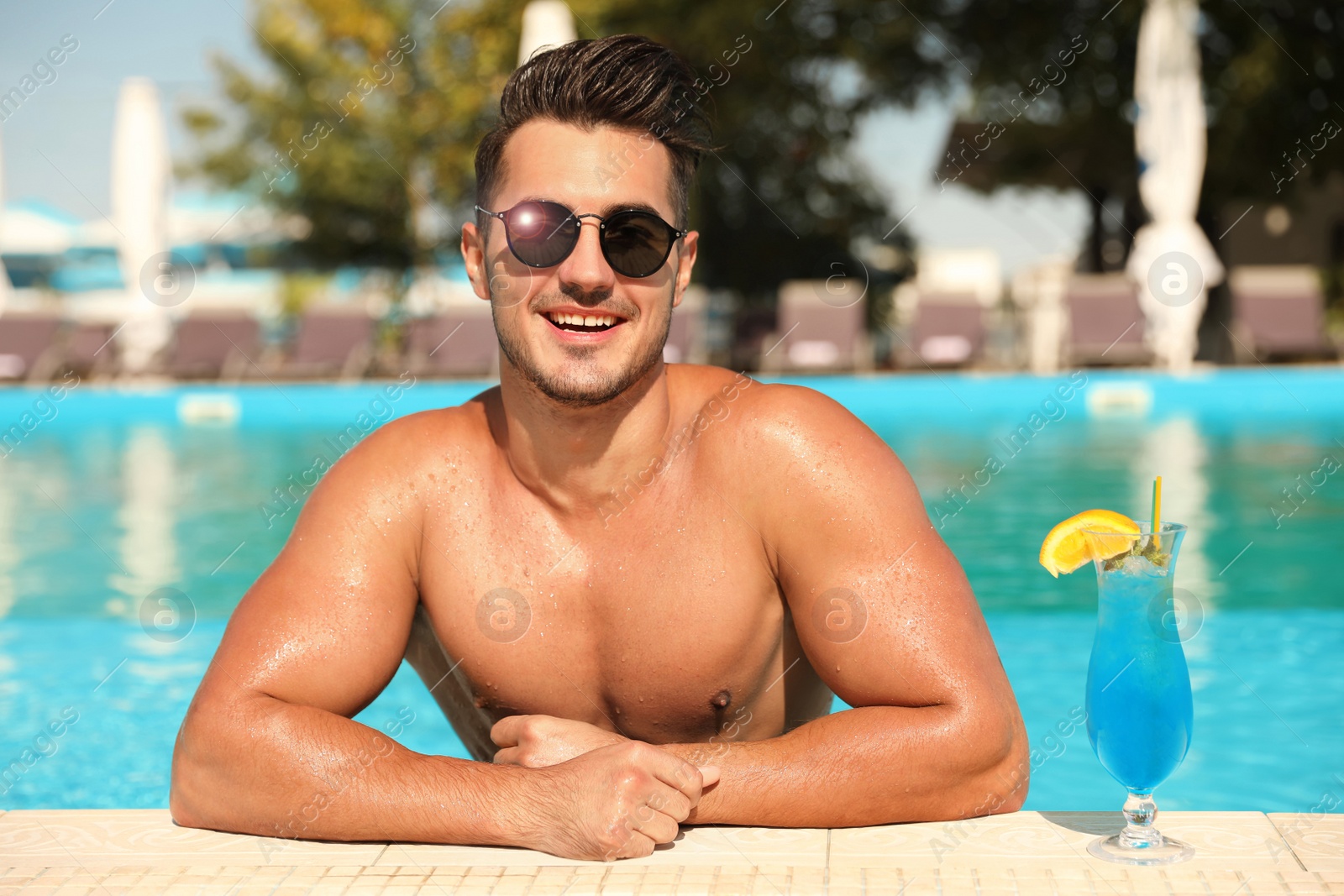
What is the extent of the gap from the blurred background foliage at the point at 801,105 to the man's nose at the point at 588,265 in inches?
458

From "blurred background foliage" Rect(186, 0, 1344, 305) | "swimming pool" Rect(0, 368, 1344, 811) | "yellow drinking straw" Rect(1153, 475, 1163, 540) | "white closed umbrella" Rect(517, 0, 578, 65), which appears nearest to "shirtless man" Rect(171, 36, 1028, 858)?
"yellow drinking straw" Rect(1153, 475, 1163, 540)

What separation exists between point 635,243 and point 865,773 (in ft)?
2.99

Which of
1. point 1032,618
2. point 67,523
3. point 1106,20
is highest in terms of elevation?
point 1106,20

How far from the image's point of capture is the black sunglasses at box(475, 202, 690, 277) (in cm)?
208

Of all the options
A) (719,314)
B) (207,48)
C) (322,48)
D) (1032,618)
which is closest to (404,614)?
(1032,618)

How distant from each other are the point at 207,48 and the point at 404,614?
842 inches

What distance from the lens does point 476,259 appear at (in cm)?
239

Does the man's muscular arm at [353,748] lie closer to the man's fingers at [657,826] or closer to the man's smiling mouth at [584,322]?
the man's fingers at [657,826]

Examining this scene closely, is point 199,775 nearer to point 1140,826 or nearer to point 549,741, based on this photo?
point 549,741

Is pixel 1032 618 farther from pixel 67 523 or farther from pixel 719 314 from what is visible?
pixel 719 314

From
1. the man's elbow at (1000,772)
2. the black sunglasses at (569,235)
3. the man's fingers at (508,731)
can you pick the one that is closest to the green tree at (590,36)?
the black sunglasses at (569,235)

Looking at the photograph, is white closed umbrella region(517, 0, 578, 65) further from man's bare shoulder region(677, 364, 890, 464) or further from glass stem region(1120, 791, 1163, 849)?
glass stem region(1120, 791, 1163, 849)

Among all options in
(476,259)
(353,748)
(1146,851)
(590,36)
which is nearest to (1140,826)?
(1146,851)

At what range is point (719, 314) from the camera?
592 inches
